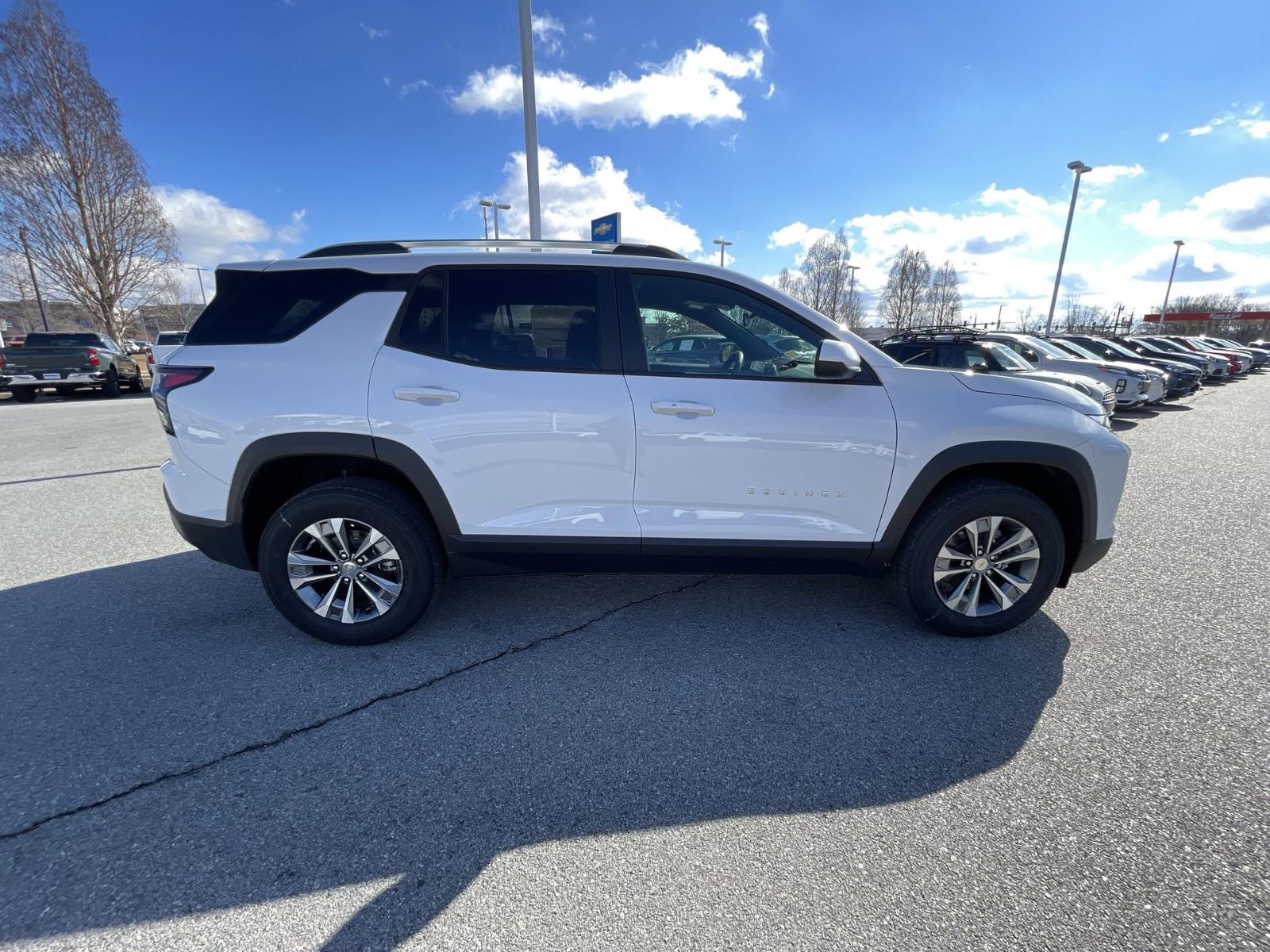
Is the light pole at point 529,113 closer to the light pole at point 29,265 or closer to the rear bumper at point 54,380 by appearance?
the rear bumper at point 54,380

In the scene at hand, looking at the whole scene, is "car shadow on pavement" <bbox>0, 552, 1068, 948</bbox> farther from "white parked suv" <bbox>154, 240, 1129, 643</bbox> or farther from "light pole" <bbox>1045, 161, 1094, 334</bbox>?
"light pole" <bbox>1045, 161, 1094, 334</bbox>

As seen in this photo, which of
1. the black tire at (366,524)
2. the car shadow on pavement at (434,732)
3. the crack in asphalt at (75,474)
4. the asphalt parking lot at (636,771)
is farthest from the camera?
the crack in asphalt at (75,474)

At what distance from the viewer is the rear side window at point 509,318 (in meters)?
2.83

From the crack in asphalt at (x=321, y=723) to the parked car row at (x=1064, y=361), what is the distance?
130 inches

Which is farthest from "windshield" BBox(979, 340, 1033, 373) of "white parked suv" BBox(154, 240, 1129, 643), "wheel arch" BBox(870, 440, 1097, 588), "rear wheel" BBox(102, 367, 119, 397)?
"rear wheel" BBox(102, 367, 119, 397)

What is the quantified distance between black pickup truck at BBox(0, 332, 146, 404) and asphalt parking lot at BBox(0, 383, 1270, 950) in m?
14.7

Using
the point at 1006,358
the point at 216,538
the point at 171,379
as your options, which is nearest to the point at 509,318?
the point at 171,379

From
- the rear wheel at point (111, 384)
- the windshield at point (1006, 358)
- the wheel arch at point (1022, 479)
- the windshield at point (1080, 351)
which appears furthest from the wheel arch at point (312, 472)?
the rear wheel at point (111, 384)

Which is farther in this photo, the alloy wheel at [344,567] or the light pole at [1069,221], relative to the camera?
the light pole at [1069,221]

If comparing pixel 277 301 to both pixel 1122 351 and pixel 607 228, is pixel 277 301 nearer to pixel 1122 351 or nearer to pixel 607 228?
pixel 607 228

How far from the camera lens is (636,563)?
118 inches

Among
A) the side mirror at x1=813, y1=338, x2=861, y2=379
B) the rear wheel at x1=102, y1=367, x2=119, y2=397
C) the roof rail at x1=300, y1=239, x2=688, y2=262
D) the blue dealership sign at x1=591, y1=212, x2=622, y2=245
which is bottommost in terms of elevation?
the rear wheel at x1=102, y1=367, x2=119, y2=397

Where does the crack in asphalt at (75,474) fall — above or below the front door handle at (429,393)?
below

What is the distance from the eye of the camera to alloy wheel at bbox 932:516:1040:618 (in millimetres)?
2984
